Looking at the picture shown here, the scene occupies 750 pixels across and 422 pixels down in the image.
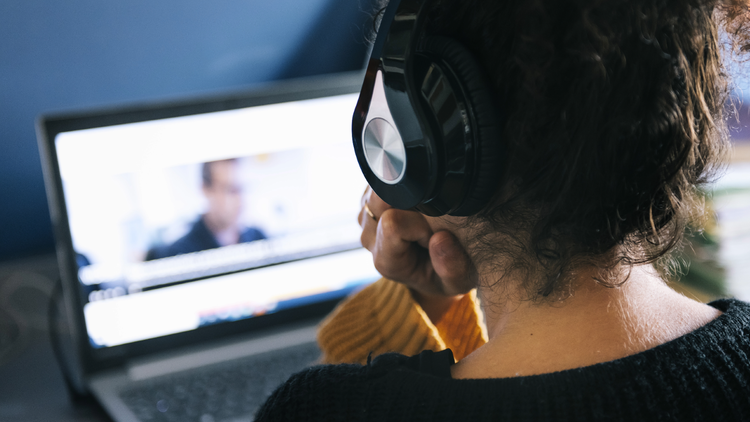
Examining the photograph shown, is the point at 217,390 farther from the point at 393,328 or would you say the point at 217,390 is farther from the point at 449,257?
the point at 449,257

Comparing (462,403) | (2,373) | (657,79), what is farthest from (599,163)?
(2,373)

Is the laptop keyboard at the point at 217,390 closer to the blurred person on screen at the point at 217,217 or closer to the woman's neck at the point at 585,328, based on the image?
the blurred person on screen at the point at 217,217

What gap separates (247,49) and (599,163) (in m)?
1.00

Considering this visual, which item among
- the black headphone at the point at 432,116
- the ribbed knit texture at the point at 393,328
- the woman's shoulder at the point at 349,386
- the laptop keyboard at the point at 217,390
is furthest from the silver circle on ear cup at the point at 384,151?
the laptop keyboard at the point at 217,390

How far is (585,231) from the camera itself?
0.41m

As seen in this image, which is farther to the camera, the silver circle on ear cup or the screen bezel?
the screen bezel

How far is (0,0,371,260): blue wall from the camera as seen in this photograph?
1.01 meters

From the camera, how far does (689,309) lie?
1.48 feet

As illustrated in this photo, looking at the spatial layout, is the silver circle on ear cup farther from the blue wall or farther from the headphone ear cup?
the blue wall

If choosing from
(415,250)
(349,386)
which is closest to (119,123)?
(415,250)

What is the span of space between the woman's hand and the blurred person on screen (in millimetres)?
339

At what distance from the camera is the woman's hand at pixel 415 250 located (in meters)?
0.51

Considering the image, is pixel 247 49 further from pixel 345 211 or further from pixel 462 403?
pixel 462 403

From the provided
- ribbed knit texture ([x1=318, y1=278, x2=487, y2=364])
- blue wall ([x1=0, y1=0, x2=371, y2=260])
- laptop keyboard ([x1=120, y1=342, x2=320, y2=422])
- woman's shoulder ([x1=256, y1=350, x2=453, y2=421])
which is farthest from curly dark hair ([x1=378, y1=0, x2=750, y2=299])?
blue wall ([x1=0, y1=0, x2=371, y2=260])
